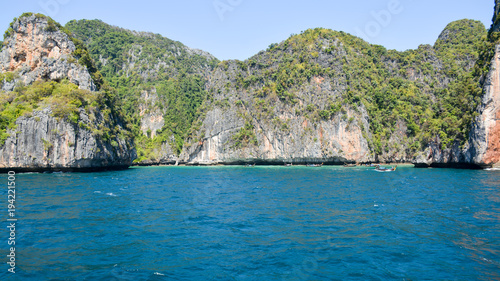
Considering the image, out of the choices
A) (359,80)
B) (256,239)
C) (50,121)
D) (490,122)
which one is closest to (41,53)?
(50,121)

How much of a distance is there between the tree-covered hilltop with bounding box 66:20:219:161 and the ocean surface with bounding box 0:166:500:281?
317 feet

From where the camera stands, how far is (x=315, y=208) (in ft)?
77.7

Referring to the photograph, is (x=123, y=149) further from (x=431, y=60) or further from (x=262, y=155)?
(x=431, y=60)

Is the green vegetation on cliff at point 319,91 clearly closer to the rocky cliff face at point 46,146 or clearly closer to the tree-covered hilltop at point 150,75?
the tree-covered hilltop at point 150,75

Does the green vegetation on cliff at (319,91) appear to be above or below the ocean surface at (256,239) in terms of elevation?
above

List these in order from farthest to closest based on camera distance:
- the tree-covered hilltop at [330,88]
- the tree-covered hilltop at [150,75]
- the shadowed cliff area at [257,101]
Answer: the tree-covered hilltop at [150,75]
the tree-covered hilltop at [330,88]
the shadowed cliff area at [257,101]

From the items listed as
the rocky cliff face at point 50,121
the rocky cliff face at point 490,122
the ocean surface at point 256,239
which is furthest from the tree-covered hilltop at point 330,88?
the ocean surface at point 256,239

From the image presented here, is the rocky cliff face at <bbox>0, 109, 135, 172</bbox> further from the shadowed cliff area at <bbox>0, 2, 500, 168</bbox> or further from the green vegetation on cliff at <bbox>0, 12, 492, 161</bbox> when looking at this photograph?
the green vegetation on cliff at <bbox>0, 12, 492, 161</bbox>

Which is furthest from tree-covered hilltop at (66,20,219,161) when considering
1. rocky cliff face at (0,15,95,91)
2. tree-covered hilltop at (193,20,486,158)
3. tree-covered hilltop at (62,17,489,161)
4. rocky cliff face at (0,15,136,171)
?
rocky cliff face at (0,15,95,91)

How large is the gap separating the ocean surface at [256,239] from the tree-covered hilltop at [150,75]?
317ft

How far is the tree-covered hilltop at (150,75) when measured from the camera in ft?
411

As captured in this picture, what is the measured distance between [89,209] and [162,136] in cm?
10076

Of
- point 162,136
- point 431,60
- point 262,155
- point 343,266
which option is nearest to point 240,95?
point 262,155

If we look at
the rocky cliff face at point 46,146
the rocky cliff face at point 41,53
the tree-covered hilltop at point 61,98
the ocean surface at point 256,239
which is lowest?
the ocean surface at point 256,239
